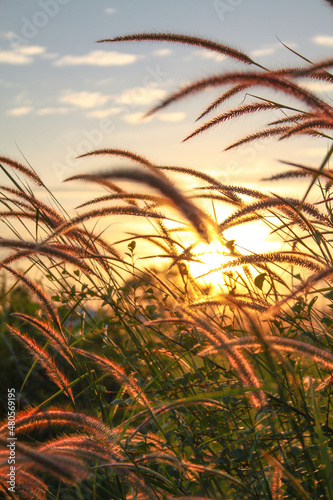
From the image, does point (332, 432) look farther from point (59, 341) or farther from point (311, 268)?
point (59, 341)

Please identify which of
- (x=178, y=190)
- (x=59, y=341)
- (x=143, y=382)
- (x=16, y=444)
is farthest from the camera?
(x=143, y=382)

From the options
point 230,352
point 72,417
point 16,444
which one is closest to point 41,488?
point 72,417

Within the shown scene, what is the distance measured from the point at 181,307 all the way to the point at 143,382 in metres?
0.78

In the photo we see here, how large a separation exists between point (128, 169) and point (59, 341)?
898 millimetres

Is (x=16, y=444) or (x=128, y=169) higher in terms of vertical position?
(x=128, y=169)

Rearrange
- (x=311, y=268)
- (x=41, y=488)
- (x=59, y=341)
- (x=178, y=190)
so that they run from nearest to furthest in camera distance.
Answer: (x=178, y=190) < (x=311, y=268) < (x=41, y=488) < (x=59, y=341)

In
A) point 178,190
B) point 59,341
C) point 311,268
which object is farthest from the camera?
point 59,341

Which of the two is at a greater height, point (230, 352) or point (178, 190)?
point (178, 190)

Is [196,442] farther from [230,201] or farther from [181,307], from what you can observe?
[230,201]

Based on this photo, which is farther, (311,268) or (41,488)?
(41,488)

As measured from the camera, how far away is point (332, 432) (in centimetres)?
161

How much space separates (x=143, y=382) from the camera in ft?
6.27

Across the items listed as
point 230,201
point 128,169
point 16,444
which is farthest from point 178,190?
point 230,201

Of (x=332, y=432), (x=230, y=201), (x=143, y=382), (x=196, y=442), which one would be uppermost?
(x=230, y=201)
